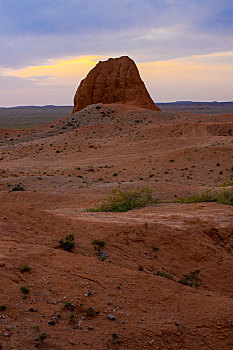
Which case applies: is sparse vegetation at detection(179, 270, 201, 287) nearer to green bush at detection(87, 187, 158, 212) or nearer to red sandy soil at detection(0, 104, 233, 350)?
red sandy soil at detection(0, 104, 233, 350)

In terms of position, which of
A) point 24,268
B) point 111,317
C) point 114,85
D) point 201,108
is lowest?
point 111,317

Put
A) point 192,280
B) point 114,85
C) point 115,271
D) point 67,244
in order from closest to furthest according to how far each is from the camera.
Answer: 1. point 115,271
2. point 67,244
3. point 192,280
4. point 114,85

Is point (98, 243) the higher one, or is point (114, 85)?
point (114, 85)

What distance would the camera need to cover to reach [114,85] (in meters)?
40.5

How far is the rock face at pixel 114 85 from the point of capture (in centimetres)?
3966

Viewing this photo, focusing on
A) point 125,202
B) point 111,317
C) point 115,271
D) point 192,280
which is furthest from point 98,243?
A: point 125,202

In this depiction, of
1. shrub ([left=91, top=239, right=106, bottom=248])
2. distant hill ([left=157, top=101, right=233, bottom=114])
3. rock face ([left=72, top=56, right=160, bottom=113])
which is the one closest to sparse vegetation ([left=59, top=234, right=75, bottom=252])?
shrub ([left=91, top=239, right=106, bottom=248])

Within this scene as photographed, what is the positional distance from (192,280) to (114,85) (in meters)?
34.9

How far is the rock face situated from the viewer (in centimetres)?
3966

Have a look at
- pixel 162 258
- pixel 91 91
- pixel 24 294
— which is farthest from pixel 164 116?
pixel 24 294

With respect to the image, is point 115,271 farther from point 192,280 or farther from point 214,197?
point 214,197

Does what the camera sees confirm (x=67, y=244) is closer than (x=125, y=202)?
Yes

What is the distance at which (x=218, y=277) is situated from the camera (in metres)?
7.83

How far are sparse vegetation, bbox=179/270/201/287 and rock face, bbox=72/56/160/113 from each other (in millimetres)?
33665
